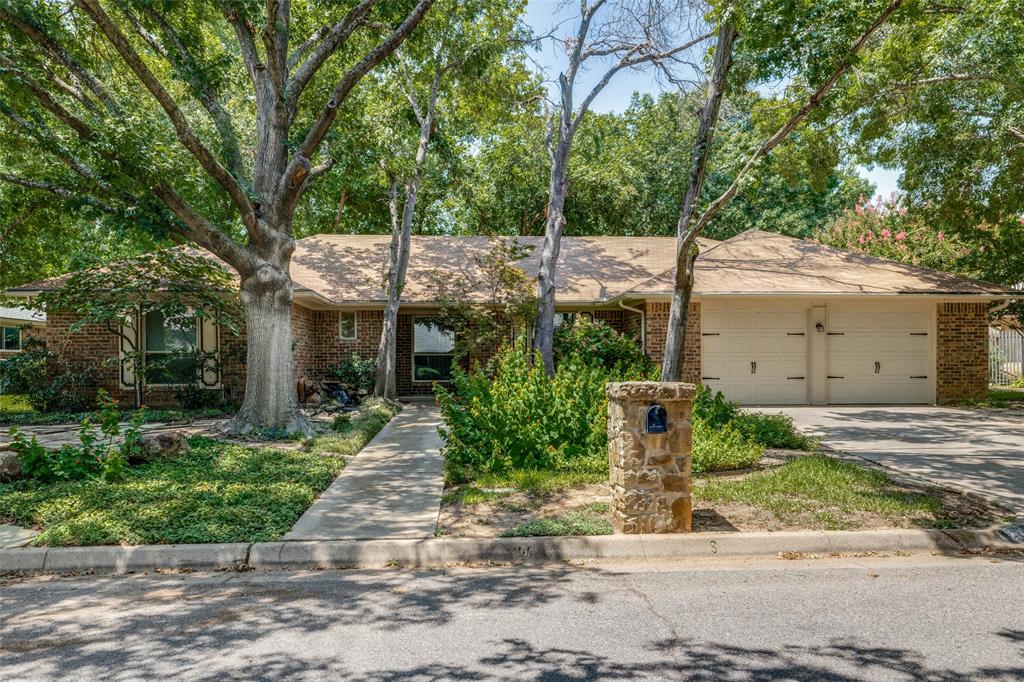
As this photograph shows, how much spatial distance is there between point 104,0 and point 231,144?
3486mm

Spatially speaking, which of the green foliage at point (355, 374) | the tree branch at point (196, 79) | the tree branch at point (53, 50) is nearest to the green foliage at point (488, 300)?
the green foliage at point (355, 374)

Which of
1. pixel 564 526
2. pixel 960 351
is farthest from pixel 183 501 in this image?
pixel 960 351

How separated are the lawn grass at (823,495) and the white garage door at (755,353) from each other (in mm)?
8185

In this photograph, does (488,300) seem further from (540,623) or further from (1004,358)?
(1004,358)

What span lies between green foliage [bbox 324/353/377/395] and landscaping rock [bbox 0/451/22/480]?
32.0ft

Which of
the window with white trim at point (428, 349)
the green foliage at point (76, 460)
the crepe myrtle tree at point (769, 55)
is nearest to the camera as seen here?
the green foliage at point (76, 460)

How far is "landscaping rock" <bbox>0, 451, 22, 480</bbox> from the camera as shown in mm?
7125

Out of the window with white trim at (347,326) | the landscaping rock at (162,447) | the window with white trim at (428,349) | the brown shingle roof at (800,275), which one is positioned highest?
the brown shingle roof at (800,275)

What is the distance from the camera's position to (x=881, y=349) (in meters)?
16.0

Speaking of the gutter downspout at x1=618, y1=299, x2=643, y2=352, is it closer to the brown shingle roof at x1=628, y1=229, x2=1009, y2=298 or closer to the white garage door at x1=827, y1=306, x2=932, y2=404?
the brown shingle roof at x1=628, y1=229, x2=1009, y2=298

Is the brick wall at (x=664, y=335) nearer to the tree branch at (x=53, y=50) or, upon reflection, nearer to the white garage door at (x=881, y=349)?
the white garage door at (x=881, y=349)

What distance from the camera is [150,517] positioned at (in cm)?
579

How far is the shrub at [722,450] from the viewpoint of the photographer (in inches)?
309

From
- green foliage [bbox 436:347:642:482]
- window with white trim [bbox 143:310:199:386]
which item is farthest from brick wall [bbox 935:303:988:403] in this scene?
window with white trim [bbox 143:310:199:386]
